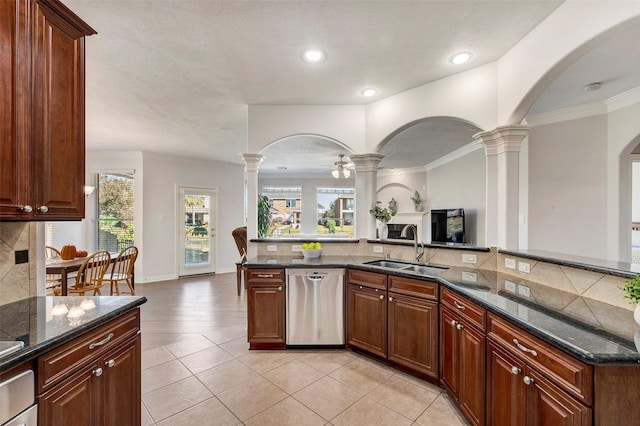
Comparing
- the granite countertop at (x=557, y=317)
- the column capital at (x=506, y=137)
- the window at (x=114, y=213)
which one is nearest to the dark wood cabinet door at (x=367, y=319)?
the granite countertop at (x=557, y=317)

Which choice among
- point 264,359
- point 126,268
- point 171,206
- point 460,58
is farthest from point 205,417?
point 171,206

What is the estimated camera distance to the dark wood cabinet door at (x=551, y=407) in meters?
1.12

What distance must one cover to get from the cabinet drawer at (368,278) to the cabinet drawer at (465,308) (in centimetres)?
55

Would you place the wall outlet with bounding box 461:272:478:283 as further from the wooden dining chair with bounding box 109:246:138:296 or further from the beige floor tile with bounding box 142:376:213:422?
the wooden dining chair with bounding box 109:246:138:296

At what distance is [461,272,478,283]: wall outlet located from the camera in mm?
2188

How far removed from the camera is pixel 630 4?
160cm

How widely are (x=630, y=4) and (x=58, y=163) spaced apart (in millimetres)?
3252

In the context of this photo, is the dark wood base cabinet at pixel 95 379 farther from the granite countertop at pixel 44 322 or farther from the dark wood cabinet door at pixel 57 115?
the dark wood cabinet door at pixel 57 115

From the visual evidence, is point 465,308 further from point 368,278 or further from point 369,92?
point 369,92

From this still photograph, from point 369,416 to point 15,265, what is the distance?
2.42 meters

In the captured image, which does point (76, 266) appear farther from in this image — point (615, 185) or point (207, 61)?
point (615, 185)

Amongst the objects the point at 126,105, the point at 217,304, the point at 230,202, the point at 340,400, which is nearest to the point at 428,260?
the point at 340,400

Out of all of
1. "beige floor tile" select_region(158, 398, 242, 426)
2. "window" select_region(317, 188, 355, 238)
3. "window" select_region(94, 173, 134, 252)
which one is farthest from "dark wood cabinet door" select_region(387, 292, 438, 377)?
"window" select_region(317, 188, 355, 238)

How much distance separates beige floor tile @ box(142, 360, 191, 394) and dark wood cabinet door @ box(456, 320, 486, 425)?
89.2 inches
